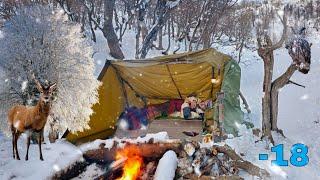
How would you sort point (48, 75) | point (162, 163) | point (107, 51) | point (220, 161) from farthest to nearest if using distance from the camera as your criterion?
point (107, 51)
point (48, 75)
point (220, 161)
point (162, 163)

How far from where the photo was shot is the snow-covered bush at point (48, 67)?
12031 millimetres

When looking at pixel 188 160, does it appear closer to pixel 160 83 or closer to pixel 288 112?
pixel 160 83

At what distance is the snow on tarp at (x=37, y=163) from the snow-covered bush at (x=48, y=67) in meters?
2.80

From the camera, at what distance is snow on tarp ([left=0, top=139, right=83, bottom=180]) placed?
7.24 metres

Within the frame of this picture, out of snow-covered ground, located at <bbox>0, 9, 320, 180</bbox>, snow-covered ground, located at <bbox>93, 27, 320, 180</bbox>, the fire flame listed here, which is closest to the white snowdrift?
the fire flame

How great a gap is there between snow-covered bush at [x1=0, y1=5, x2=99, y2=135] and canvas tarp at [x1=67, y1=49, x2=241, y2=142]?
642 mm

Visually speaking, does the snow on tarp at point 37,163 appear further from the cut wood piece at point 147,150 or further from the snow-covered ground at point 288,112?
the snow-covered ground at point 288,112

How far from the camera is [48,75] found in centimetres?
1223

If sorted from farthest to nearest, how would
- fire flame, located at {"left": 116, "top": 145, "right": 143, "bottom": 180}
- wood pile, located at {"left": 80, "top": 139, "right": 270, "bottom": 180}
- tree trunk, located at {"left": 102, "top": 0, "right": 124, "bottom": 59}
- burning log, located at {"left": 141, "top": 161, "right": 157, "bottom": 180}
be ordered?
tree trunk, located at {"left": 102, "top": 0, "right": 124, "bottom": 59}
fire flame, located at {"left": 116, "top": 145, "right": 143, "bottom": 180}
wood pile, located at {"left": 80, "top": 139, "right": 270, "bottom": 180}
burning log, located at {"left": 141, "top": 161, "right": 157, "bottom": 180}

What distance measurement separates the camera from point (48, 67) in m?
12.3

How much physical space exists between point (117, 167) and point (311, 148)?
953 cm

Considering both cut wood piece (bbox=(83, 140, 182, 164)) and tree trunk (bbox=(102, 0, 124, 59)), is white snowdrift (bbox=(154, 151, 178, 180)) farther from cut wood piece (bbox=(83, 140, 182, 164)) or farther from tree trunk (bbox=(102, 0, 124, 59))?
tree trunk (bbox=(102, 0, 124, 59))

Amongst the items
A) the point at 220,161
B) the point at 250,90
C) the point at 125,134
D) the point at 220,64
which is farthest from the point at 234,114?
the point at 250,90

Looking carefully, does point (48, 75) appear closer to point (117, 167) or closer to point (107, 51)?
point (117, 167)
